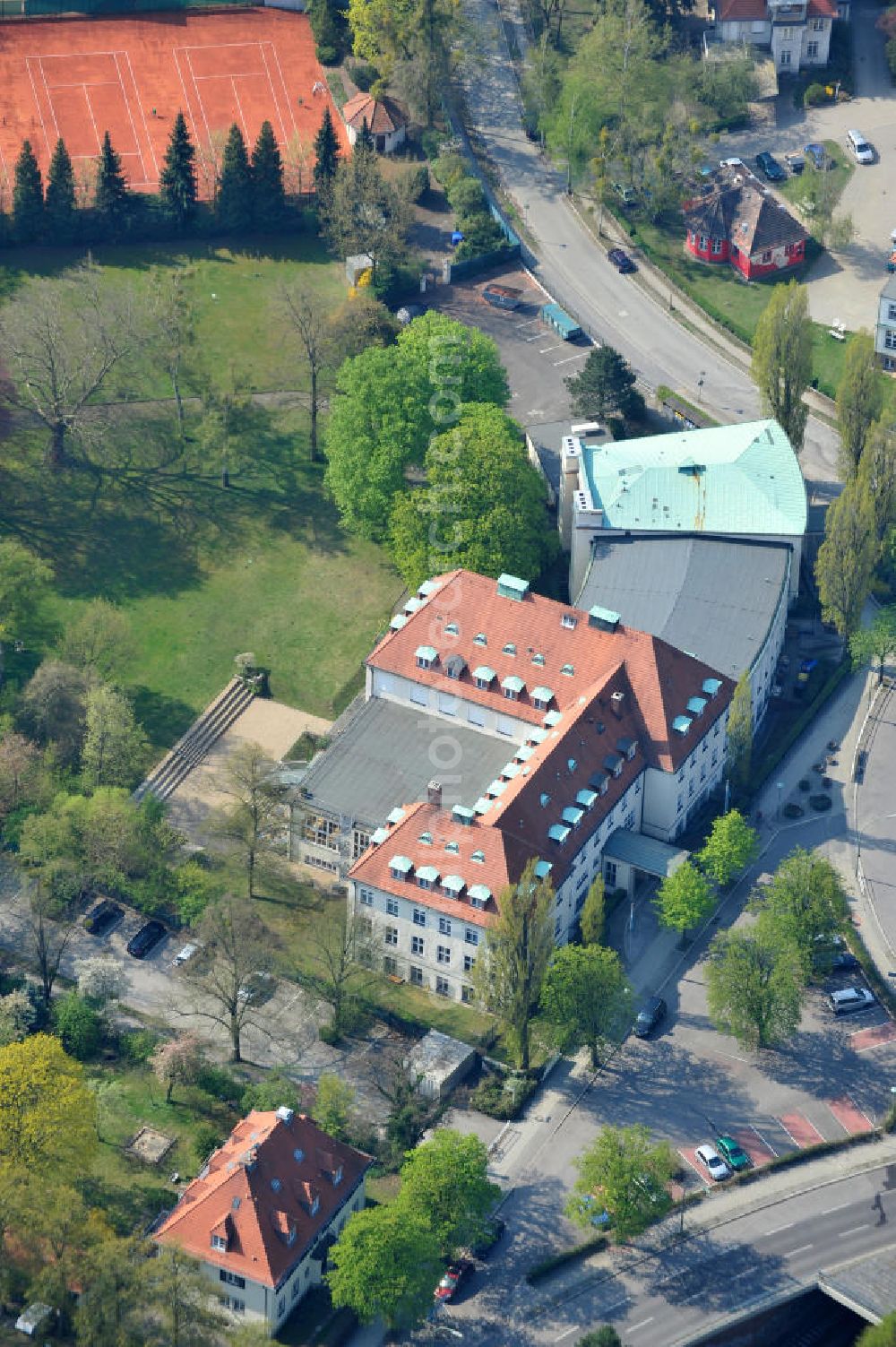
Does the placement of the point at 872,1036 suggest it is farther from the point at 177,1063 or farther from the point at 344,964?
the point at 177,1063

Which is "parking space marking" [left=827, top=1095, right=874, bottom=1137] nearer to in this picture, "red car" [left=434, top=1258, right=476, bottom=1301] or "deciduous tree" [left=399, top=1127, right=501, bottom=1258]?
"deciduous tree" [left=399, top=1127, right=501, bottom=1258]

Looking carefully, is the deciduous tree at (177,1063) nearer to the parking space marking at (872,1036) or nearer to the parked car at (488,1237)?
the parked car at (488,1237)

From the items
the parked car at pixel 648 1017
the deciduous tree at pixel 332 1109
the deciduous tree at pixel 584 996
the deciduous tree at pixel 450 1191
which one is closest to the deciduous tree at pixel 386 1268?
the deciduous tree at pixel 450 1191

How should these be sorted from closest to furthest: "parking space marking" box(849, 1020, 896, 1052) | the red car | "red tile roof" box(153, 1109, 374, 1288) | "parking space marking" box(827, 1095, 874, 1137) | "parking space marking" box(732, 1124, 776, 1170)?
"red tile roof" box(153, 1109, 374, 1288), the red car, "parking space marking" box(732, 1124, 776, 1170), "parking space marking" box(827, 1095, 874, 1137), "parking space marking" box(849, 1020, 896, 1052)

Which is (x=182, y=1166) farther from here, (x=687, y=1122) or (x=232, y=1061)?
(x=687, y=1122)

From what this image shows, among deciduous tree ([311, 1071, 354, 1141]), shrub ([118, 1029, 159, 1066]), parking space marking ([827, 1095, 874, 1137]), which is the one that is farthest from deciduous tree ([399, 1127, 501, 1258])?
parking space marking ([827, 1095, 874, 1137])

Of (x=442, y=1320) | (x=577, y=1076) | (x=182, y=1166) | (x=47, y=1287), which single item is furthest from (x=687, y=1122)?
(x=47, y=1287)

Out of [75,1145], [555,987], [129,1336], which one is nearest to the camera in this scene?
[129,1336]
